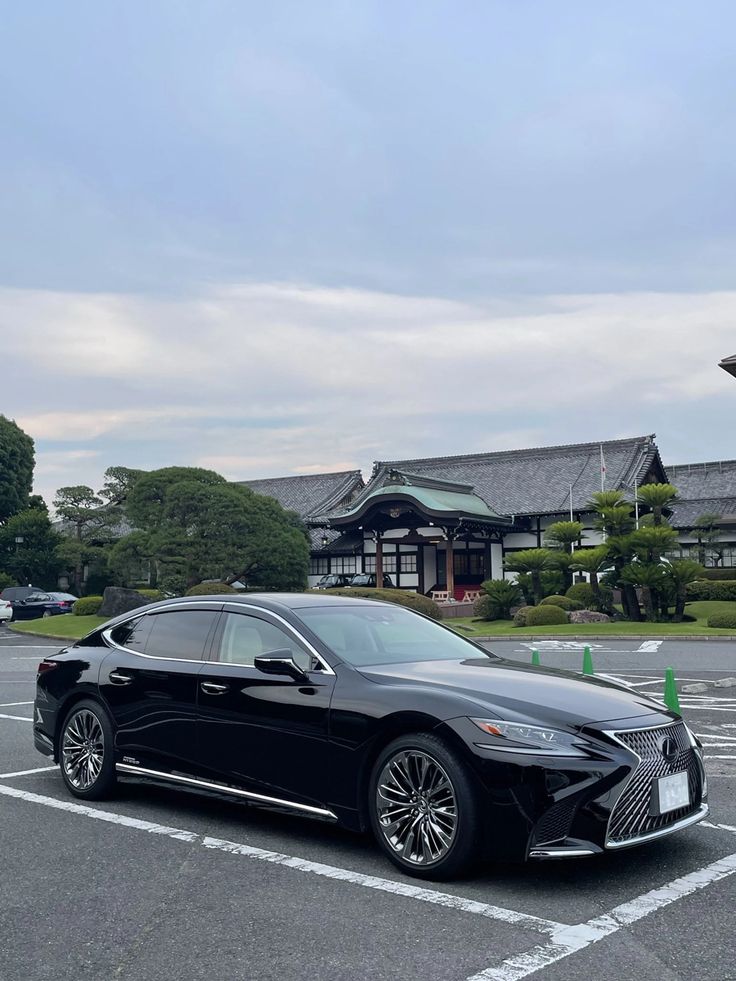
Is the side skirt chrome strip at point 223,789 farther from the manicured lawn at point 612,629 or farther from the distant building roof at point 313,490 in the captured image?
the distant building roof at point 313,490

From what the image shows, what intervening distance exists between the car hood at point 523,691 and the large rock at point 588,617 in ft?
79.7

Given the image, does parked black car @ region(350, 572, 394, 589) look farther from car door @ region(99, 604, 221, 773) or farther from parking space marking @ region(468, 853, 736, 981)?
parking space marking @ region(468, 853, 736, 981)

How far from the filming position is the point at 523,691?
17.1ft

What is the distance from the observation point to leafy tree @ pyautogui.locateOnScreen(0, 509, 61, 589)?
160 feet

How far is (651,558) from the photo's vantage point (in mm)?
28594

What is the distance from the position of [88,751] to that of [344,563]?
43335 mm

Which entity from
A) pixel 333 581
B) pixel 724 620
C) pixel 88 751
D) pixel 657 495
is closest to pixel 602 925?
pixel 88 751

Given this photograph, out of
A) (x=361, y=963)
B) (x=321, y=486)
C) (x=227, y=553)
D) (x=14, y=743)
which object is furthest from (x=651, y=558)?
(x=321, y=486)

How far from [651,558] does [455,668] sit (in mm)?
24168

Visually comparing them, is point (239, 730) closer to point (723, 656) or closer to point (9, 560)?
point (723, 656)

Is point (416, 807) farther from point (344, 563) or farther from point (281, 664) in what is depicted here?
point (344, 563)

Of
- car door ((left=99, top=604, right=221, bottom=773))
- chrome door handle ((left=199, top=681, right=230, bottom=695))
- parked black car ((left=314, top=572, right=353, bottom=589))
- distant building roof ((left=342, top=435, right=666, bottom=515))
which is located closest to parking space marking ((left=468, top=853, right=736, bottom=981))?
chrome door handle ((left=199, top=681, right=230, bottom=695))

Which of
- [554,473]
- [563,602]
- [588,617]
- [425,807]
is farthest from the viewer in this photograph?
[554,473]

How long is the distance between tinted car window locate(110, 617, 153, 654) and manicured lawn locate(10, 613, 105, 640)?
2332cm
